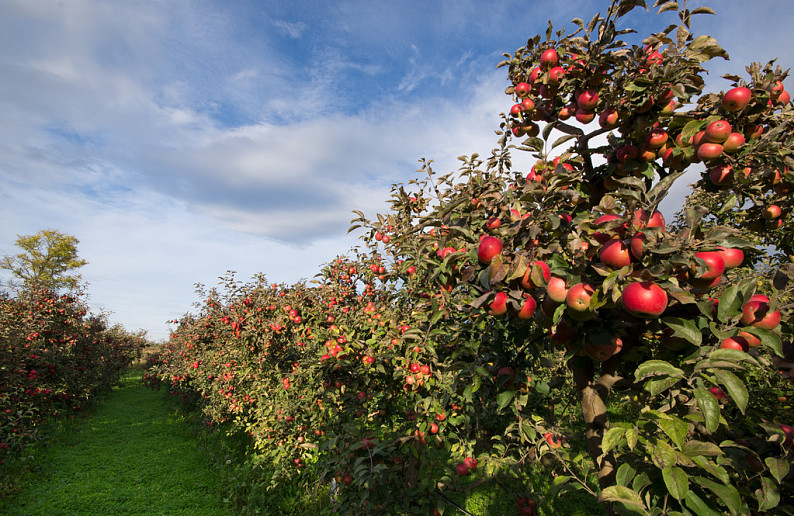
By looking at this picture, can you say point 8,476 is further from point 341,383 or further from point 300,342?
point 341,383

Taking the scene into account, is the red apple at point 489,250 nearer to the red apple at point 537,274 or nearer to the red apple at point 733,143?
the red apple at point 537,274

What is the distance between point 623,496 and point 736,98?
5.41 ft

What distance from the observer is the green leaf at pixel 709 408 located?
97 cm

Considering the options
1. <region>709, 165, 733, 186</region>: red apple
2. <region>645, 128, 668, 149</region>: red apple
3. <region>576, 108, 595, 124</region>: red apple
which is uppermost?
<region>576, 108, 595, 124</region>: red apple

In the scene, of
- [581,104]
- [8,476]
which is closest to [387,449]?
[581,104]

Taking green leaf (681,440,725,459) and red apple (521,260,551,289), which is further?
red apple (521,260,551,289)

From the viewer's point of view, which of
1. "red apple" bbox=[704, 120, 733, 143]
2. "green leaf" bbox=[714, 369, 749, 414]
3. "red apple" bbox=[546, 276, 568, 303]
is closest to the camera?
"green leaf" bbox=[714, 369, 749, 414]

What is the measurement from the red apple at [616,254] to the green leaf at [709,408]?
399 millimetres

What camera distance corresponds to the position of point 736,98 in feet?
5.05

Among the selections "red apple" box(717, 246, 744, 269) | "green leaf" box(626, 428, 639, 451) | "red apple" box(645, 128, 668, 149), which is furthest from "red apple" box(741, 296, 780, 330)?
"red apple" box(645, 128, 668, 149)

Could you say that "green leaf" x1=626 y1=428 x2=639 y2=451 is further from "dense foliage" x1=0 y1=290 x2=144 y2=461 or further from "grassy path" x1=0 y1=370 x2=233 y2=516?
"dense foliage" x1=0 y1=290 x2=144 y2=461

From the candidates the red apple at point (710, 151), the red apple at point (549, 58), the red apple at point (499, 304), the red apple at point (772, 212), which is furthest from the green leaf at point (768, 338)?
the red apple at point (549, 58)

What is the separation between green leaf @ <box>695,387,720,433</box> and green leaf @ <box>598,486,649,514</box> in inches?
11.9

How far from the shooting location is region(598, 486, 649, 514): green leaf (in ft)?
3.50
